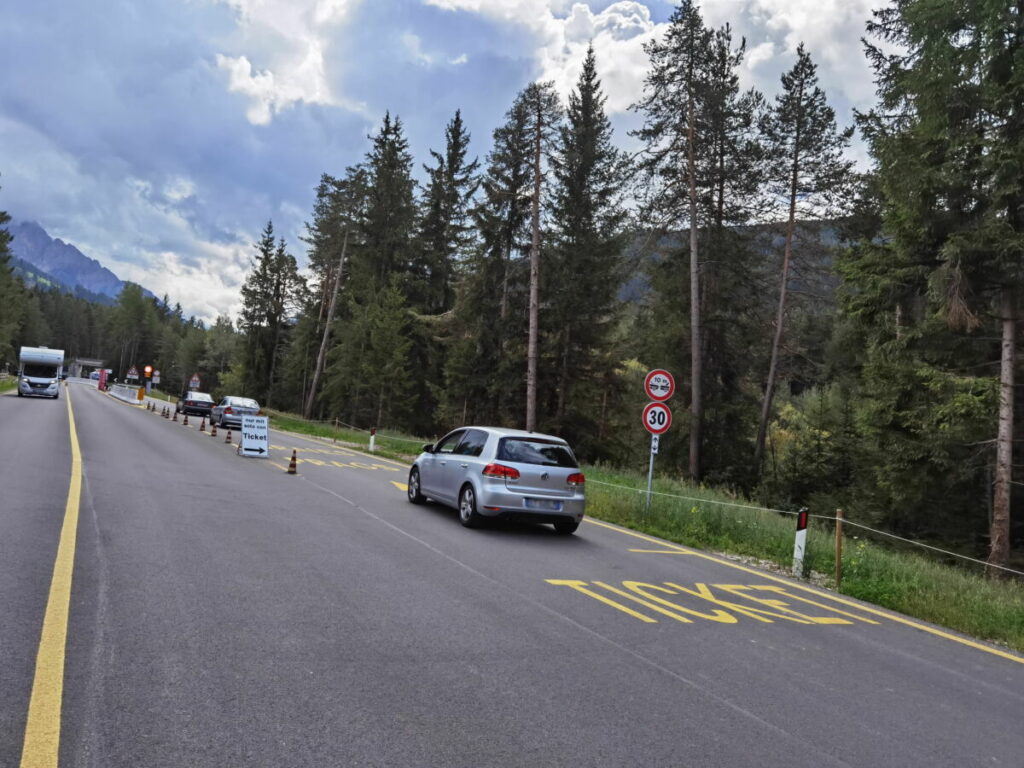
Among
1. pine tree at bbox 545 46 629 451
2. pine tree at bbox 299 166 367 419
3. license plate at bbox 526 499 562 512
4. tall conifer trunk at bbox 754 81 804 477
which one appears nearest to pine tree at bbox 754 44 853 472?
tall conifer trunk at bbox 754 81 804 477

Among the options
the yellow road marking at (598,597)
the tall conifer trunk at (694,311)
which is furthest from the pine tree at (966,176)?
the yellow road marking at (598,597)

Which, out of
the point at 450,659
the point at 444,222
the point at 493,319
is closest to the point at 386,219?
the point at 444,222

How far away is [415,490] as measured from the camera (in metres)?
12.9

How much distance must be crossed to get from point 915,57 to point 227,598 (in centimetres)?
1817

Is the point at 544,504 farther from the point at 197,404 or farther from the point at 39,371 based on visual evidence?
the point at 39,371

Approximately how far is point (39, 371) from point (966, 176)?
167ft

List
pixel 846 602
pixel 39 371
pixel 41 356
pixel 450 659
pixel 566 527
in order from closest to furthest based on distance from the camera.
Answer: pixel 450 659, pixel 846 602, pixel 566 527, pixel 41 356, pixel 39 371

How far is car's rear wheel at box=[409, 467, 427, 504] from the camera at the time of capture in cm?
1280

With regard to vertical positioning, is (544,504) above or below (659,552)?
above

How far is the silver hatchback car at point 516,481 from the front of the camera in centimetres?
1028

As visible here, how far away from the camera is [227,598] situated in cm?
A: 558

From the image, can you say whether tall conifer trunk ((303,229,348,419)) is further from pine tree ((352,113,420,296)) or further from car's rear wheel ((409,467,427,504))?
car's rear wheel ((409,467,427,504))

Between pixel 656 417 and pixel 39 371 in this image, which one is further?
pixel 39 371

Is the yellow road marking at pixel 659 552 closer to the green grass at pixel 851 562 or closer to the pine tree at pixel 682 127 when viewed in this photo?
the green grass at pixel 851 562
